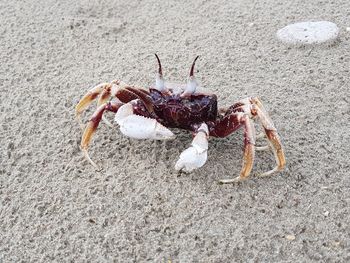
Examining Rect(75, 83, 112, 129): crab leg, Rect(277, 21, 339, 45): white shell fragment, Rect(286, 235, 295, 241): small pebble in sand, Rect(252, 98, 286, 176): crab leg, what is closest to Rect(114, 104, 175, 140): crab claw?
Rect(75, 83, 112, 129): crab leg

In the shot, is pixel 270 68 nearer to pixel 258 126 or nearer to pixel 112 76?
pixel 258 126

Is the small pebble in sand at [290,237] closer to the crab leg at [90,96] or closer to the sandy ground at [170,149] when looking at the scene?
the sandy ground at [170,149]

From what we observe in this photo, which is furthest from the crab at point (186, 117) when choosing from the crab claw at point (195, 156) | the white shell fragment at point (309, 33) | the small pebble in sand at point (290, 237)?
the white shell fragment at point (309, 33)

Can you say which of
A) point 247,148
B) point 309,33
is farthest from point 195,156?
point 309,33

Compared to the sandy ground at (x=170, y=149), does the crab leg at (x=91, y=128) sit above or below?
above

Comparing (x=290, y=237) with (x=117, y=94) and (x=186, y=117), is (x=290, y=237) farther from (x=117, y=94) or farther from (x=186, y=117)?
(x=117, y=94)

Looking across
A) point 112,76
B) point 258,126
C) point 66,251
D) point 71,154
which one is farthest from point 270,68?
point 66,251

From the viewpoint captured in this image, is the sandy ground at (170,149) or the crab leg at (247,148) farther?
the crab leg at (247,148)
